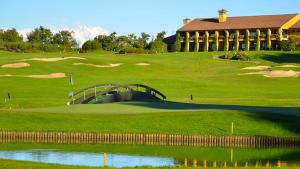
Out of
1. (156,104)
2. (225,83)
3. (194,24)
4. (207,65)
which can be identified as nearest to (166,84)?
(225,83)

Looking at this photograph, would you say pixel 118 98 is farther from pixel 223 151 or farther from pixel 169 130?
pixel 223 151

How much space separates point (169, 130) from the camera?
145 ft

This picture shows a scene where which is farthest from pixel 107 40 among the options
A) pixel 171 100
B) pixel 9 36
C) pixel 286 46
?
pixel 171 100

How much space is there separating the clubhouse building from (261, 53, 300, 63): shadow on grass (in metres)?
23.5

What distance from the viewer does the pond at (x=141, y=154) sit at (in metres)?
37.2

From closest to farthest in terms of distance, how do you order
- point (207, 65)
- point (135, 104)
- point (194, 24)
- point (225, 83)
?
point (135, 104)
point (225, 83)
point (207, 65)
point (194, 24)

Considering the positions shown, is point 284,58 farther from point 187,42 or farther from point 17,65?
point 17,65

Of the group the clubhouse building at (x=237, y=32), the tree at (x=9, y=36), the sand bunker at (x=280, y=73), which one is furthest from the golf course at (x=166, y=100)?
the tree at (x=9, y=36)

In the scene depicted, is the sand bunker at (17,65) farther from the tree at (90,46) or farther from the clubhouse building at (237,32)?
the clubhouse building at (237,32)

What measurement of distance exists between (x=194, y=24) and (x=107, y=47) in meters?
34.3

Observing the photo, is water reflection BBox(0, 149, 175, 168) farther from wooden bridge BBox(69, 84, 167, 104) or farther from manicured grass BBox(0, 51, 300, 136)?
wooden bridge BBox(69, 84, 167, 104)

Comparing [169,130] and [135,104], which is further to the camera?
[135,104]

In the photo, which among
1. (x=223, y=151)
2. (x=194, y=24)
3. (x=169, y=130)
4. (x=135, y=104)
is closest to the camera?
(x=223, y=151)

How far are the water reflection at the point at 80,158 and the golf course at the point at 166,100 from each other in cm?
156
